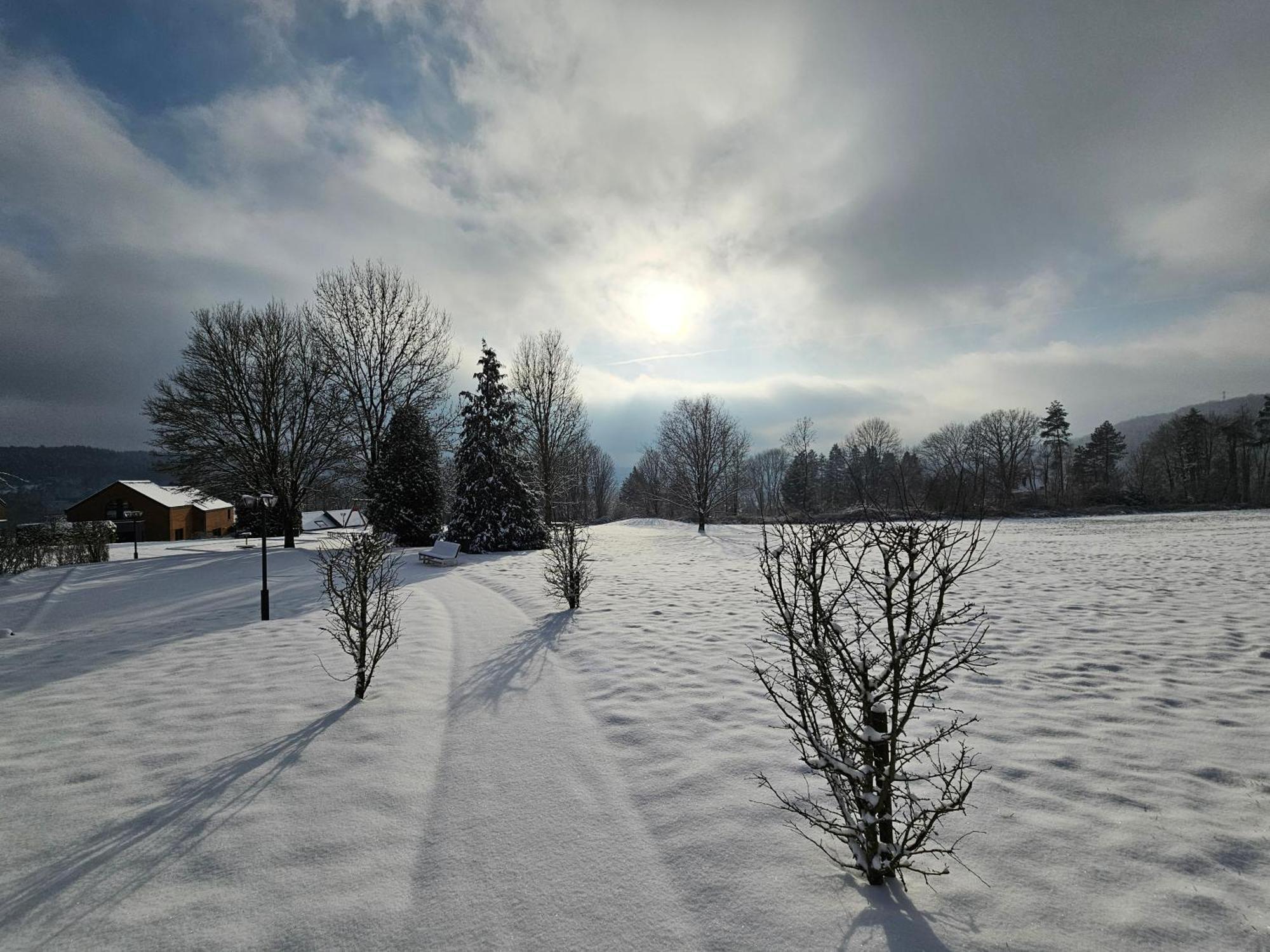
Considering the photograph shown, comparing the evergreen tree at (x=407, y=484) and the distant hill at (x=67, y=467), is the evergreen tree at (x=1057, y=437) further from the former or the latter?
the distant hill at (x=67, y=467)

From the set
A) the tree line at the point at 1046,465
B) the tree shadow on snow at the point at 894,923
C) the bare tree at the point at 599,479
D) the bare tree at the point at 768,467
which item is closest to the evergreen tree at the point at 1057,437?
the tree line at the point at 1046,465

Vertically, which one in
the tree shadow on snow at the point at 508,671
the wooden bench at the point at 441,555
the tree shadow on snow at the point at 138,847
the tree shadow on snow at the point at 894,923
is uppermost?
the wooden bench at the point at 441,555

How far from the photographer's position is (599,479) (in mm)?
59781

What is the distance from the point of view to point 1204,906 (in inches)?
90.8

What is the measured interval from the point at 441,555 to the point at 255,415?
435 inches

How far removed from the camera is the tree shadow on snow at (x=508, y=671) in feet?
17.0

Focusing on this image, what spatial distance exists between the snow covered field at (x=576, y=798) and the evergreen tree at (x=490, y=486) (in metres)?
11.8

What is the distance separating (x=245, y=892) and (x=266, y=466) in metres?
21.9

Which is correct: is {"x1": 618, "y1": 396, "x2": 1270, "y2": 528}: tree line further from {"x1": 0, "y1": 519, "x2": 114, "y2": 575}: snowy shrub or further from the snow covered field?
{"x1": 0, "y1": 519, "x2": 114, "y2": 575}: snowy shrub

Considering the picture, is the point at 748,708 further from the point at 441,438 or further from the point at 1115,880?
the point at 441,438

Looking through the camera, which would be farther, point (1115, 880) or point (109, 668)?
point (109, 668)

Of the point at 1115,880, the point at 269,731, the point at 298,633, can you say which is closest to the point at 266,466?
the point at 298,633

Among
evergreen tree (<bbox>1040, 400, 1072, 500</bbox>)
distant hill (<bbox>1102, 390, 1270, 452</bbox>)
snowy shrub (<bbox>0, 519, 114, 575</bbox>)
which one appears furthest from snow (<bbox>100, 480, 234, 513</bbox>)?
distant hill (<bbox>1102, 390, 1270, 452</bbox>)

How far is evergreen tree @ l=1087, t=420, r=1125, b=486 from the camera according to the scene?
50.2 metres
